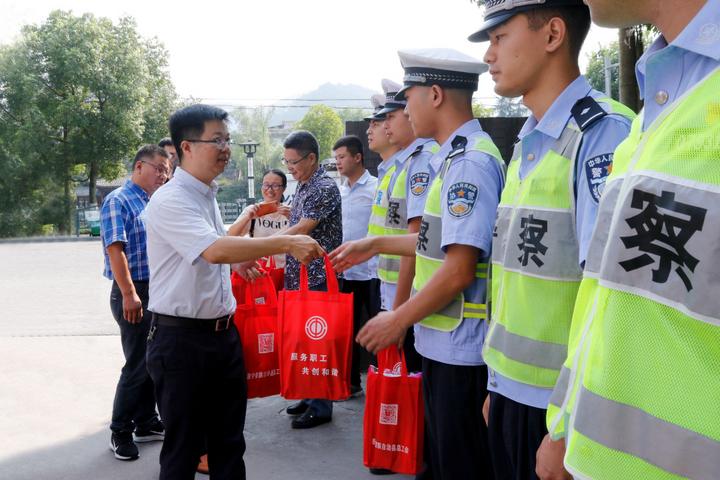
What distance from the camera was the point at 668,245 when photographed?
906 mm

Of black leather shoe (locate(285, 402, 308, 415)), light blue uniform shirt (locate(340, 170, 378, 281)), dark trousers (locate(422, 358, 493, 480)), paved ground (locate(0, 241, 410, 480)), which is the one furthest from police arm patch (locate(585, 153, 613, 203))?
light blue uniform shirt (locate(340, 170, 378, 281))

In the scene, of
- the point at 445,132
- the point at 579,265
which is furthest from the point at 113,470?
the point at 579,265

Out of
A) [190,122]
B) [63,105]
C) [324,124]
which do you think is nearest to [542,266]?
[190,122]

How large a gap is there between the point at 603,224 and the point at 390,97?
11.1 ft

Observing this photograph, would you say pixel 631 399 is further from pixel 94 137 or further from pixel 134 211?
pixel 94 137

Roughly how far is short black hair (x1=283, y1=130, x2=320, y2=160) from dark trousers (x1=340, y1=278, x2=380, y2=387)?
3.63 ft

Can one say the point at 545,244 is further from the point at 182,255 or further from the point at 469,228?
the point at 182,255

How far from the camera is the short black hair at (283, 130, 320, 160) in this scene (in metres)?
4.55

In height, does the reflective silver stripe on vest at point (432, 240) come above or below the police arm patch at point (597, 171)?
below

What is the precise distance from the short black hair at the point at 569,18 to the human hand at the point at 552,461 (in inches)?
44.3

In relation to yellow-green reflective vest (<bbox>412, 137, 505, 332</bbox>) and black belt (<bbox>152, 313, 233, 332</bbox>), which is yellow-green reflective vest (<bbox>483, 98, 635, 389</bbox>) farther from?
black belt (<bbox>152, 313, 233, 332</bbox>)

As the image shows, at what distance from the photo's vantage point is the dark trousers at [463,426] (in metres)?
2.25

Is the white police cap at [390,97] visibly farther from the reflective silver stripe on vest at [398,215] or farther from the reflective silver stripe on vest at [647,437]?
the reflective silver stripe on vest at [647,437]

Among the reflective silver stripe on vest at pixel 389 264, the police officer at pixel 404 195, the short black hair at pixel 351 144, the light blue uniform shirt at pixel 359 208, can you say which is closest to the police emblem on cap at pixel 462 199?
the police officer at pixel 404 195
